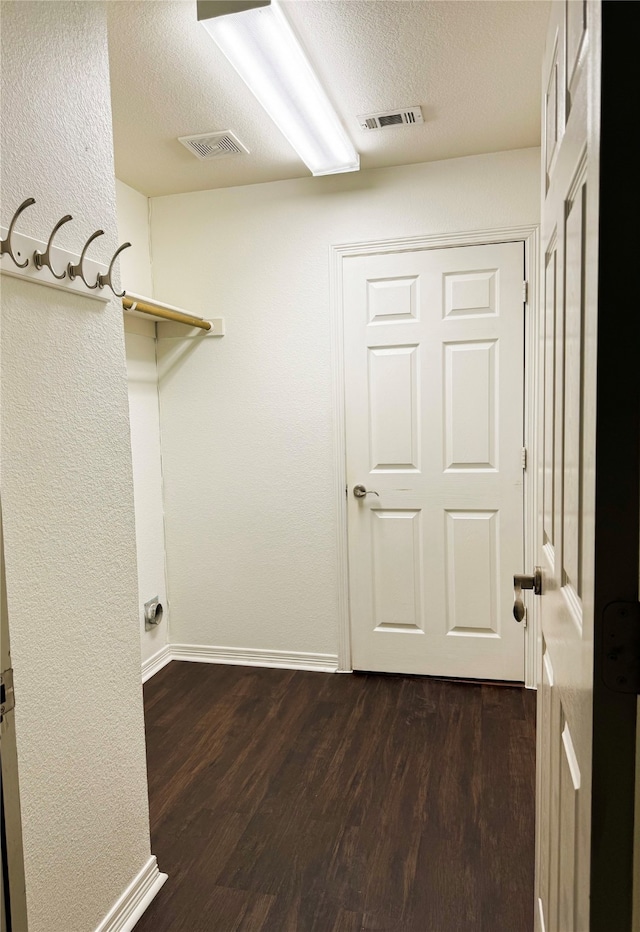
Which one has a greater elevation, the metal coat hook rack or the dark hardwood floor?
the metal coat hook rack

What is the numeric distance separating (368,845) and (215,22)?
2459 mm

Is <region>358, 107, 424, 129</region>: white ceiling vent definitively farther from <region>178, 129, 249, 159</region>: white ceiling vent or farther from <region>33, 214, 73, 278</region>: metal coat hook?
<region>33, 214, 73, 278</region>: metal coat hook

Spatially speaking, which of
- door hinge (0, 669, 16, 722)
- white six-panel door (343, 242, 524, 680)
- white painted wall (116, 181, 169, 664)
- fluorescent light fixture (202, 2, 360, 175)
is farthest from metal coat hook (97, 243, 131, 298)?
white six-panel door (343, 242, 524, 680)

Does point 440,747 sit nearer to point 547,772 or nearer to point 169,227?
point 547,772

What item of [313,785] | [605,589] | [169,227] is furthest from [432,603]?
[605,589]

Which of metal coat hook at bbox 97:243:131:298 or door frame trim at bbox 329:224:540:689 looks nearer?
metal coat hook at bbox 97:243:131:298

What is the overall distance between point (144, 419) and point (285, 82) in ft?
5.86

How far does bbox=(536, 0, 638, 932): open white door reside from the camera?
67cm

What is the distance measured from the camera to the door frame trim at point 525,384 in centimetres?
293

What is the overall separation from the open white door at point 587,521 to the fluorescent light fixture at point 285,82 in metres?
1.02

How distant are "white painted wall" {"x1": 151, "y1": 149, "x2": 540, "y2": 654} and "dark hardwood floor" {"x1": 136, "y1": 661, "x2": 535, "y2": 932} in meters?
0.44

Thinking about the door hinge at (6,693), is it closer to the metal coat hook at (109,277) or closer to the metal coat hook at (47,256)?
the metal coat hook at (47,256)

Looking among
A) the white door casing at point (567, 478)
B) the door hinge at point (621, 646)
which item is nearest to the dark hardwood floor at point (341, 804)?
the white door casing at point (567, 478)

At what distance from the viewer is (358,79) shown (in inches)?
89.0
